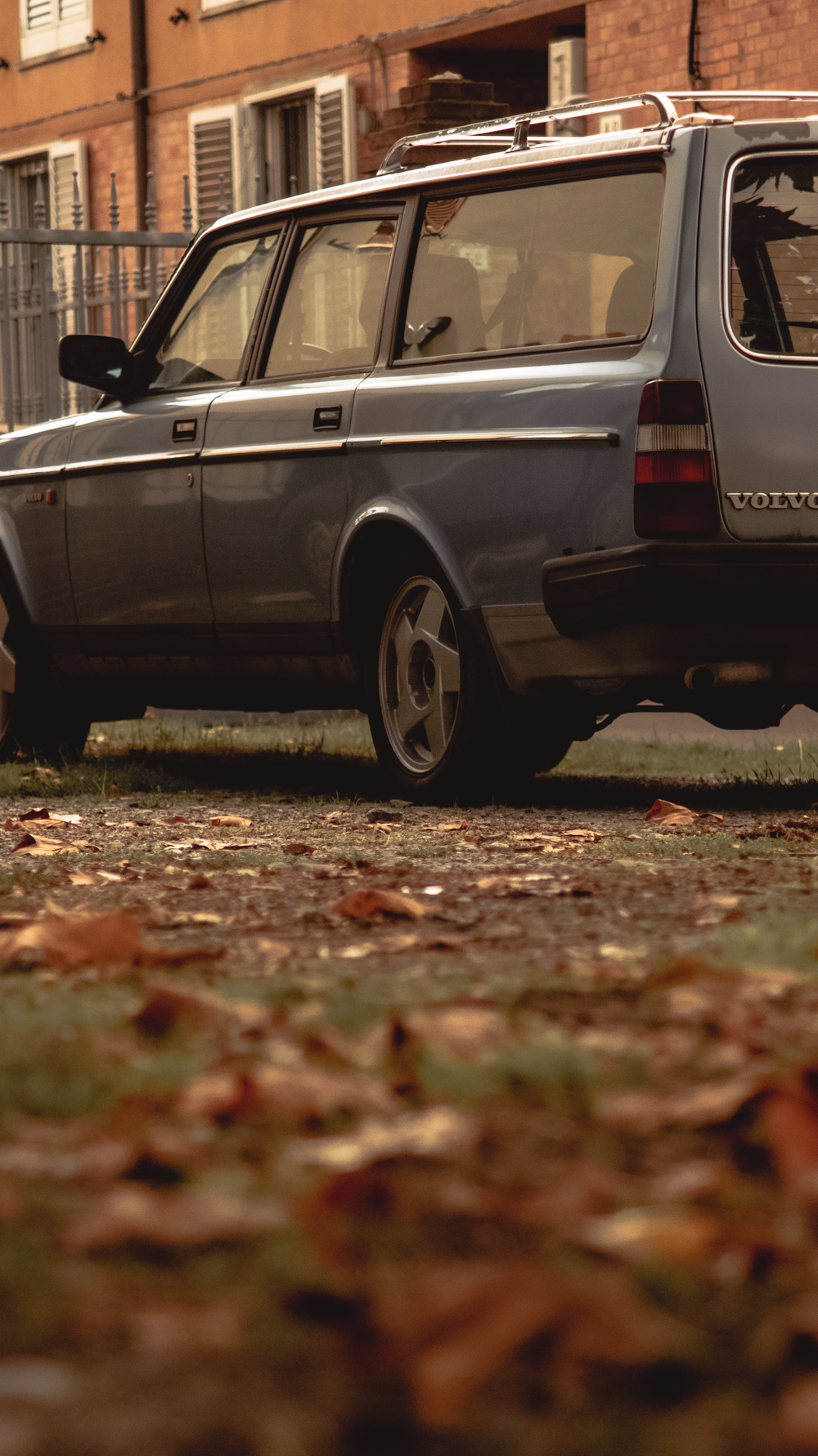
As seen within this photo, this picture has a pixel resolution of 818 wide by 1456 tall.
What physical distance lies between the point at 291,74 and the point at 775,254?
16.3 m

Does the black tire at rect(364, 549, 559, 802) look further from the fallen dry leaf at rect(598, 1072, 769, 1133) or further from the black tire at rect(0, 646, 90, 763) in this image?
the fallen dry leaf at rect(598, 1072, 769, 1133)

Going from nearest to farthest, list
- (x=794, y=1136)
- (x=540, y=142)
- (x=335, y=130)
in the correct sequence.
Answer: (x=794, y=1136)
(x=540, y=142)
(x=335, y=130)

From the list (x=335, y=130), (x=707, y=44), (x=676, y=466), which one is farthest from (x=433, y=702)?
(x=335, y=130)

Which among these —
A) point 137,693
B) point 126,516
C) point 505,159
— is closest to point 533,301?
point 505,159

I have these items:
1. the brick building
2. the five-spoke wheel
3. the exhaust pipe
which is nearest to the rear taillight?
the exhaust pipe

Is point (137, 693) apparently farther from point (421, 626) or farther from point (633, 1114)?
point (633, 1114)

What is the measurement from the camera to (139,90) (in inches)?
941

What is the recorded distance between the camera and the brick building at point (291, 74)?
667 inches

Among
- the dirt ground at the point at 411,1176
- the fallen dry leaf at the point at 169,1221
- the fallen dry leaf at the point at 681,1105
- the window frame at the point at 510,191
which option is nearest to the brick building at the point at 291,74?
the window frame at the point at 510,191

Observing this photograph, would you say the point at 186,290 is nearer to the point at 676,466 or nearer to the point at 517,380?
the point at 517,380

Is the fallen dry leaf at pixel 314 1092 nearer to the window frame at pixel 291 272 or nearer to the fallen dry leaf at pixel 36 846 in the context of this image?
the fallen dry leaf at pixel 36 846

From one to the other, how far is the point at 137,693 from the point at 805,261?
309 cm

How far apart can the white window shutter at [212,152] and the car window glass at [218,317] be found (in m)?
14.9

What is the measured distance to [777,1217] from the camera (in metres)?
2.33
